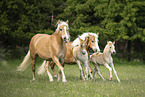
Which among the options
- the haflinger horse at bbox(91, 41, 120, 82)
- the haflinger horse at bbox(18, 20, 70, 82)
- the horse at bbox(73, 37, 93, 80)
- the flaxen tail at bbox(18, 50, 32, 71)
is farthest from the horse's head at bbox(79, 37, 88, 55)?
the flaxen tail at bbox(18, 50, 32, 71)

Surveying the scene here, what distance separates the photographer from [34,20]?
32375 mm

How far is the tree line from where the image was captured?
27514 millimetres

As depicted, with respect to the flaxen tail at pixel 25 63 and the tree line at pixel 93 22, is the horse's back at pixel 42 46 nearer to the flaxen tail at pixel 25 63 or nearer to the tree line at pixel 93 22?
the flaxen tail at pixel 25 63

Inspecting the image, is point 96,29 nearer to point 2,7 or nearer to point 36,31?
point 36,31

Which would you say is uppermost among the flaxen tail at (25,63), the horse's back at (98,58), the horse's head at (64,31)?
the horse's head at (64,31)

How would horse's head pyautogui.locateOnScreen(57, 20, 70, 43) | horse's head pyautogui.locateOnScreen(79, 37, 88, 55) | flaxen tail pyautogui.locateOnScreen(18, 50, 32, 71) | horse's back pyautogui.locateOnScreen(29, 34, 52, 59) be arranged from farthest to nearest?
flaxen tail pyautogui.locateOnScreen(18, 50, 32, 71)
horse's head pyautogui.locateOnScreen(79, 37, 88, 55)
horse's back pyautogui.locateOnScreen(29, 34, 52, 59)
horse's head pyautogui.locateOnScreen(57, 20, 70, 43)

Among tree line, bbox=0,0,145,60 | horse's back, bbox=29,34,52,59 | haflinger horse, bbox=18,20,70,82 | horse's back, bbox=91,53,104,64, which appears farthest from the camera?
tree line, bbox=0,0,145,60

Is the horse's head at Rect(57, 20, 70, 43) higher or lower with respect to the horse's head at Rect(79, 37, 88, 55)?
higher

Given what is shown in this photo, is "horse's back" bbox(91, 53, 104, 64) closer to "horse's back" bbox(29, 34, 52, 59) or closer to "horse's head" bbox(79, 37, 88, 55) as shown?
"horse's head" bbox(79, 37, 88, 55)

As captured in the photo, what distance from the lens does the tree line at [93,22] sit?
90.3ft

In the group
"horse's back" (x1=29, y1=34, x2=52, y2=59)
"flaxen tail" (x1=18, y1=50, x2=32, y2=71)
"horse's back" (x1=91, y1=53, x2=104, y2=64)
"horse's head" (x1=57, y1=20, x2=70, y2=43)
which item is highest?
"horse's head" (x1=57, y1=20, x2=70, y2=43)

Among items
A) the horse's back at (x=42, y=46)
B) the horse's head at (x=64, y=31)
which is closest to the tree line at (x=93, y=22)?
the horse's back at (x=42, y=46)

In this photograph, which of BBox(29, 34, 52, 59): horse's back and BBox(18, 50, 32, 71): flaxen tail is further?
BBox(18, 50, 32, 71): flaxen tail

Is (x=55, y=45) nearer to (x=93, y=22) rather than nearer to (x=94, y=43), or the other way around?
(x=94, y=43)
